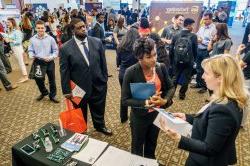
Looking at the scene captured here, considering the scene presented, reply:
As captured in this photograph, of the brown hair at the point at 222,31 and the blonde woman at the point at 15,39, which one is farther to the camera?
the blonde woman at the point at 15,39

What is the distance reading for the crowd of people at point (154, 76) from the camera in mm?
1367

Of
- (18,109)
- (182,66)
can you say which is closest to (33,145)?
(18,109)

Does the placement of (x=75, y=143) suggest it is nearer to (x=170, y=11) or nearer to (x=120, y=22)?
(x=120, y=22)

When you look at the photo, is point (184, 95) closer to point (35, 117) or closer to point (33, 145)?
point (35, 117)

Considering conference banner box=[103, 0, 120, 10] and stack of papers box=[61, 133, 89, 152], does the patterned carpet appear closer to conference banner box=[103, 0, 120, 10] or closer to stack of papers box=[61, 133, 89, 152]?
stack of papers box=[61, 133, 89, 152]

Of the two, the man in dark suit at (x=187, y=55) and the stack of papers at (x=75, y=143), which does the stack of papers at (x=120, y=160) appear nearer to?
the stack of papers at (x=75, y=143)

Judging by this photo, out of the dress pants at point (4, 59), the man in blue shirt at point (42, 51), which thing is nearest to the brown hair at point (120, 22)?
the man in blue shirt at point (42, 51)

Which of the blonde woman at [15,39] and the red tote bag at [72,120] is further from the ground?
the blonde woman at [15,39]

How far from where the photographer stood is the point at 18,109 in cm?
446

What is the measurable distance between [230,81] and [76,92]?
2.05 m

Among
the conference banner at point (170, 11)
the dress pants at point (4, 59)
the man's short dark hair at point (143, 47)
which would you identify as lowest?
the dress pants at point (4, 59)

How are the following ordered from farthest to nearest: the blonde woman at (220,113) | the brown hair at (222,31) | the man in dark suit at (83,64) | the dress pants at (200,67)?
1. the dress pants at (200,67)
2. the brown hair at (222,31)
3. the man in dark suit at (83,64)
4. the blonde woman at (220,113)

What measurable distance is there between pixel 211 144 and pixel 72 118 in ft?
5.38

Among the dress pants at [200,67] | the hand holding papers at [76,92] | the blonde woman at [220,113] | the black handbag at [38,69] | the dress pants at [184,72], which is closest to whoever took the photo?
the blonde woman at [220,113]
